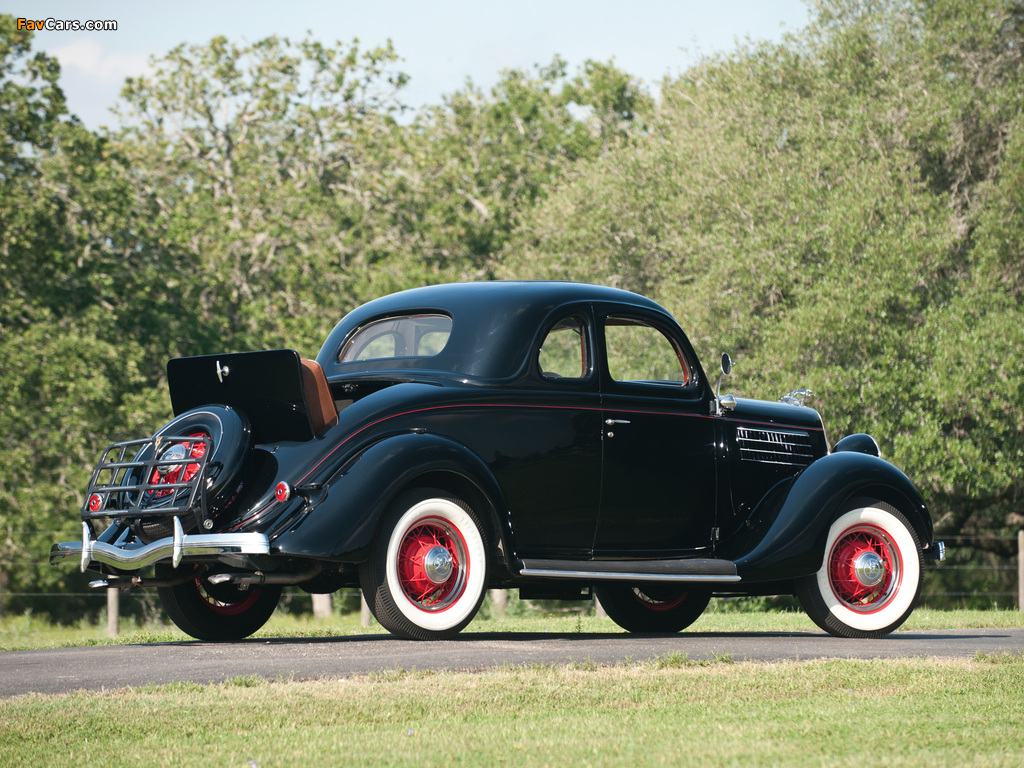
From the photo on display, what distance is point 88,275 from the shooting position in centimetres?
2900

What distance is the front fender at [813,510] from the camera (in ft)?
28.2

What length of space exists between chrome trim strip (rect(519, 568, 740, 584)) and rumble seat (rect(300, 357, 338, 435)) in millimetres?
1449

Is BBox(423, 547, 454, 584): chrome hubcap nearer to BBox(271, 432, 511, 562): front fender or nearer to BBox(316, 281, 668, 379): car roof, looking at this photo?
BBox(271, 432, 511, 562): front fender

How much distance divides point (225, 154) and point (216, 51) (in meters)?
2.92

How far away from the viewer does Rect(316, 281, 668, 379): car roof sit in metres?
8.07

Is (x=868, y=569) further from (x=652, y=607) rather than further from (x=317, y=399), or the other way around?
(x=317, y=399)

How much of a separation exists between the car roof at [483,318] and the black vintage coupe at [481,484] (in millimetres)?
17

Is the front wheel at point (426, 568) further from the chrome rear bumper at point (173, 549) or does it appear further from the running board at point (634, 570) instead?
the chrome rear bumper at point (173, 549)

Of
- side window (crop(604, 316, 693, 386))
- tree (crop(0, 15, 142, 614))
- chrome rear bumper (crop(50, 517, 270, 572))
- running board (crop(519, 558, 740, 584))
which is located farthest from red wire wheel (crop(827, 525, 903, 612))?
tree (crop(0, 15, 142, 614))

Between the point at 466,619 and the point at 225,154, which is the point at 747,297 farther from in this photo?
the point at 225,154

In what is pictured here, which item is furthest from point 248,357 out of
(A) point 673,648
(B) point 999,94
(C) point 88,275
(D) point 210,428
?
(C) point 88,275

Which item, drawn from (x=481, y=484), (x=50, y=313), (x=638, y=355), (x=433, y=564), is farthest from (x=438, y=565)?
(x=50, y=313)

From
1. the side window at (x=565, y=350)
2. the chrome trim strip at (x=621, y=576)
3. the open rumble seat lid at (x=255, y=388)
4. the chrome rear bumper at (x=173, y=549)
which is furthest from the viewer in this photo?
the side window at (x=565, y=350)

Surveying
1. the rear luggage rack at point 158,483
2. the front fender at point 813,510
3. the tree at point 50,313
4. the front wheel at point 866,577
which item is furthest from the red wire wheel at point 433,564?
the tree at point 50,313
